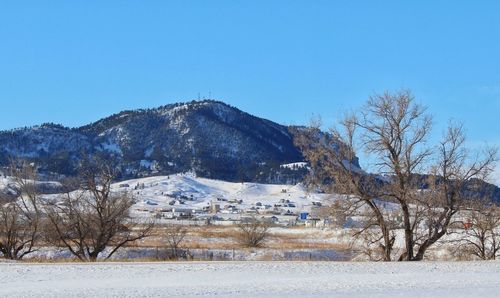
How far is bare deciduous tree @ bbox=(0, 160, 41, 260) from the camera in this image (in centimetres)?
4206

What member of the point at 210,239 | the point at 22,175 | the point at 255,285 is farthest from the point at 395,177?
the point at 210,239

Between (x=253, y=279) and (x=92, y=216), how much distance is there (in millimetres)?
20430

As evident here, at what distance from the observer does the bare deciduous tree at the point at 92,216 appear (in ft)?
128

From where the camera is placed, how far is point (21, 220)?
Result: 144 ft

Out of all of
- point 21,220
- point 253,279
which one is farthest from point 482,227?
Answer: point 21,220

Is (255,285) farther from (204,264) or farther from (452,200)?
(452,200)

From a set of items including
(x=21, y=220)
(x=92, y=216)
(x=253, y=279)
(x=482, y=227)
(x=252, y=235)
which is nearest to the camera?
(x=253, y=279)

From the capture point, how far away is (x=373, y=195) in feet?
105

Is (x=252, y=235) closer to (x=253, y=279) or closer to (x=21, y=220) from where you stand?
(x=21, y=220)

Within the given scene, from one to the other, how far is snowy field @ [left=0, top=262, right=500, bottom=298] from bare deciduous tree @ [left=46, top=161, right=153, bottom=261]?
14.5m

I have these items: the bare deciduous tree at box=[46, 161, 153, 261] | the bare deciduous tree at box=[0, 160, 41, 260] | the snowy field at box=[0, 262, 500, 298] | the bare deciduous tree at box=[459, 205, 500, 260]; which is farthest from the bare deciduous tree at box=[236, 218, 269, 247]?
the snowy field at box=[0, 262, 500, 298]

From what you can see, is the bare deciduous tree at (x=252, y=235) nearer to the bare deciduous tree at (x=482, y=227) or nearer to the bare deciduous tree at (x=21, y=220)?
the bare deciduous tree at (x=21, y=220)

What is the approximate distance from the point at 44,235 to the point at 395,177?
21616 mm

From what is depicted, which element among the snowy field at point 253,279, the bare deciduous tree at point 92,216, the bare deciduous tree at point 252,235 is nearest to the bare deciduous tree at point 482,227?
the snowy field at point 253,279
